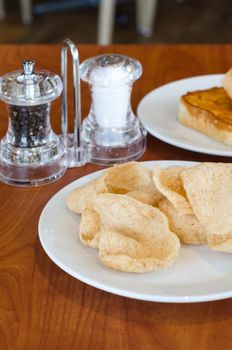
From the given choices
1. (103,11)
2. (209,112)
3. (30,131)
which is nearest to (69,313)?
(30,131)

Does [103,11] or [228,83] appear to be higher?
[228,83]

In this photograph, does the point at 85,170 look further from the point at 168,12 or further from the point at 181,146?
the point at 168,12

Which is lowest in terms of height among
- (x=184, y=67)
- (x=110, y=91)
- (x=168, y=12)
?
(x=168, y=12)

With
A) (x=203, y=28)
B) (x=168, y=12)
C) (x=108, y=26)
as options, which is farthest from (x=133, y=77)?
(x=168, y=12)

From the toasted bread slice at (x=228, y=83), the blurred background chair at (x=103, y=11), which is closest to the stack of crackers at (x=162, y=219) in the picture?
the toasted bread slice at (x=228, y=83)

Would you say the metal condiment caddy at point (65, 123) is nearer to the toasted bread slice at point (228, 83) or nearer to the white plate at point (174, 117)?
the white plate at point (174, 117)

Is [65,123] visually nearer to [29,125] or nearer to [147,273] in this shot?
[29,125]
